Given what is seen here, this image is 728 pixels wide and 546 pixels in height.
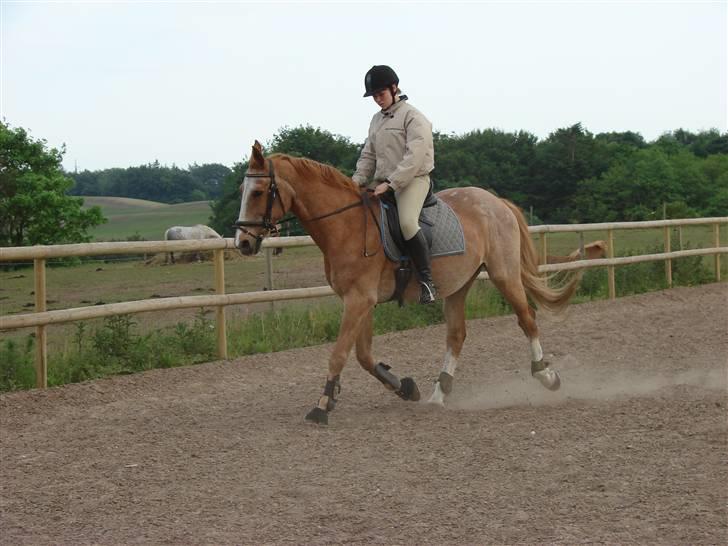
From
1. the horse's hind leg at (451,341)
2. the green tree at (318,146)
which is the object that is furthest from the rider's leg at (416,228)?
the green tree at (318,146)

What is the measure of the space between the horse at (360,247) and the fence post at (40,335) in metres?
2.44

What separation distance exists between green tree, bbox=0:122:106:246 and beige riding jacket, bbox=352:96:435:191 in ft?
95.4

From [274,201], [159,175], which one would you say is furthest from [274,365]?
[159,175]

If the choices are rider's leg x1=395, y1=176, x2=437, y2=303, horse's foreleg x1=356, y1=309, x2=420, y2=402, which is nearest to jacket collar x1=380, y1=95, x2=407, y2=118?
rider's leg x1=395, y1=176, x2=437, y2=303

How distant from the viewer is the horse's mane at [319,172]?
6.81 metres

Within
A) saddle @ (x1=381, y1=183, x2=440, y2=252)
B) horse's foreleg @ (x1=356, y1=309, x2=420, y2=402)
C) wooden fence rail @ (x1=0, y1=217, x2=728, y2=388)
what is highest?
saddle @ (x1=381, y1=183, x2=440, y2=252)

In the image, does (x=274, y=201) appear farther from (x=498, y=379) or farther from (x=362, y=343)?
(x=498, y=379)

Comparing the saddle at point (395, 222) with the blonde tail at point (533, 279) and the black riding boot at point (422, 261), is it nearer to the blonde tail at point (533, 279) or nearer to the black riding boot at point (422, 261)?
the black riding boot at point (422, 261)

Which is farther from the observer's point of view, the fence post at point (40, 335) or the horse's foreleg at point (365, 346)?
the fence post at point (40, 335)

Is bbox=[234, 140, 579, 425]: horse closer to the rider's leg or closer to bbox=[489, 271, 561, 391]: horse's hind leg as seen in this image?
bbox=[489, 271, 561, 391]: horse's hind leg

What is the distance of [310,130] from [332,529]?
45.2 meters

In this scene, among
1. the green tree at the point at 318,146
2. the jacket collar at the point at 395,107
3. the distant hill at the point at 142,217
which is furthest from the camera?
the distant hill at the point at 142,217

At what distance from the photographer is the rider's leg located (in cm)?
695

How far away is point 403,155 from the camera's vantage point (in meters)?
6.97
